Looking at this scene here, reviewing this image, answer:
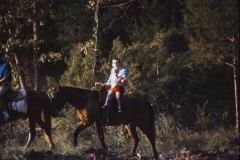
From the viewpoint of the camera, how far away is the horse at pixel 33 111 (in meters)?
15.6

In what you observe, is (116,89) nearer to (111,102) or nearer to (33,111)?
(111,102)

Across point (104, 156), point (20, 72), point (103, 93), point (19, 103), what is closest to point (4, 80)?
point (19, 103)

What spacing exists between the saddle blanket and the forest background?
78.6 inches

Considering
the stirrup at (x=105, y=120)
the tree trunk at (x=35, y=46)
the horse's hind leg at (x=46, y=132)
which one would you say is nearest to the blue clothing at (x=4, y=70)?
the horse's hind leg at (x=46, y=132)

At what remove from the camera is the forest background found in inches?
785

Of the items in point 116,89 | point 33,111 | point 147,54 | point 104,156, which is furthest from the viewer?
point 147,54

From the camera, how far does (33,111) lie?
15914 mm

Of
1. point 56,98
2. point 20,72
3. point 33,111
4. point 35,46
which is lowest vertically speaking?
point 33,111

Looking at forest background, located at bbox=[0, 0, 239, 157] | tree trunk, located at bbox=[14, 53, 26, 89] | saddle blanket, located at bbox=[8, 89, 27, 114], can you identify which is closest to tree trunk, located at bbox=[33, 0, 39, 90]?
forest background, located at bbox=[0, 0, 239, 157]

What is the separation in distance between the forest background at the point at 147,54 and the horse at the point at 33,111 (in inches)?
45.6

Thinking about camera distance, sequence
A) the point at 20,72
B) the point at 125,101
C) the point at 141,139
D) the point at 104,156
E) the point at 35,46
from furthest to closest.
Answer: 1. the point at 20,72
2. the point at 35,46
3. the point at 141,139
4. the point at 125,101
5. the point at 104,156

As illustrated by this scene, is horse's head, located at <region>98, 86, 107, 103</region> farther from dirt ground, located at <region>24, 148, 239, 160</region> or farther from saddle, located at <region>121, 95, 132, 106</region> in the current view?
dirt ground, located at <region>24, 148, 239, 160</region>

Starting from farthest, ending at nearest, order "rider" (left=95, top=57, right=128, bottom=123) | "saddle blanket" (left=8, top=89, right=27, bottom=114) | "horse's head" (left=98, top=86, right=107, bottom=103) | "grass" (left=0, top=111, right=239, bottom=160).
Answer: "grass" (left=0, top=111, right=239, bottom=160) < "saddle blanket" (left=8, top=89, right=27, bottom=114) < "horse's head" (left=98, top=86, right=107, bottom=103) < "rider" (left=95, top=57, right=128, bottom=123)

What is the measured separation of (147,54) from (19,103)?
713 centimetres
